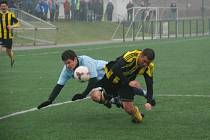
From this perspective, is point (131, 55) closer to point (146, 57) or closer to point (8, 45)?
point (146, 57)

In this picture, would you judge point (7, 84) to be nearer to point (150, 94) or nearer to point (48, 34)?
point (150, 94)

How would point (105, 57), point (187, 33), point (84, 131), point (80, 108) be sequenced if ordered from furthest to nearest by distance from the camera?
point (187, 33) < point (105, 57) < point (80, 108) < point (84, 131)

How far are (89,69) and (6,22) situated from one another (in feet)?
33.6

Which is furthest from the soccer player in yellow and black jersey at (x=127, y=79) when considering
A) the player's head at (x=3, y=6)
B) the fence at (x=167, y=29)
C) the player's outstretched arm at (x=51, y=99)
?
the fence at (x=167, y=29)

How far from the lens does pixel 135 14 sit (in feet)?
145

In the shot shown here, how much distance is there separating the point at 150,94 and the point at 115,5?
44250 mm

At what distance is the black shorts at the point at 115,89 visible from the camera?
927cm

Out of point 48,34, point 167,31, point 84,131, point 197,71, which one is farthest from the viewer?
point 167,31

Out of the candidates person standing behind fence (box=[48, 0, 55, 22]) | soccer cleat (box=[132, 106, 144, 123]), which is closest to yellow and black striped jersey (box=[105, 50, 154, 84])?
soccer cleat (box=[132, 106, 144, 123])

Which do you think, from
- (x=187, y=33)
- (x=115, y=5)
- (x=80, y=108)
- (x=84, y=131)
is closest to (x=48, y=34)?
(x=187, y=33)

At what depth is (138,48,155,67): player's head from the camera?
8.52m

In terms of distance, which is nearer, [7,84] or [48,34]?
[7,84]

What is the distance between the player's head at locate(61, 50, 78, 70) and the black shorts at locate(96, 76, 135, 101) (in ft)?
2.00

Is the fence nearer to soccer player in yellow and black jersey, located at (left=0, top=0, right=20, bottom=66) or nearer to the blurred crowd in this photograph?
the blurred crowd
